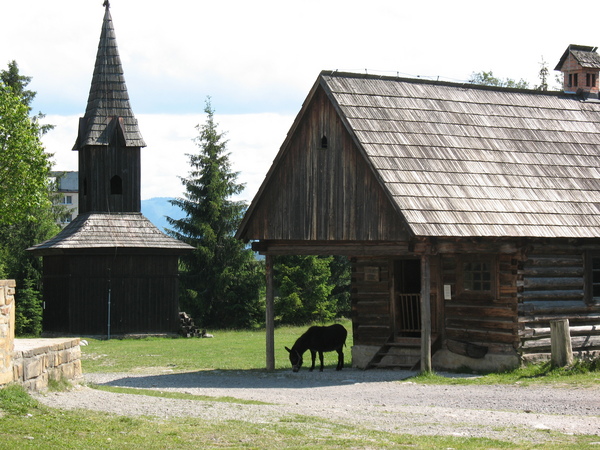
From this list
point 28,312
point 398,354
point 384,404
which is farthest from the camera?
point 28,312

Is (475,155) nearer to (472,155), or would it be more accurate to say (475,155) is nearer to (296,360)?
(472,155)

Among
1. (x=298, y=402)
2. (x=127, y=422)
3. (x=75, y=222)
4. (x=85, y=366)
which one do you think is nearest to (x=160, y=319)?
(x=75, y=222)

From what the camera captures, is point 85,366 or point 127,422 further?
point 85,366

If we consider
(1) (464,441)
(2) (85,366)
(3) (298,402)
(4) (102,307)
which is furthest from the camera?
(4) (102,307)

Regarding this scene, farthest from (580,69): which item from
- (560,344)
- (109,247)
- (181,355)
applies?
(109,247)

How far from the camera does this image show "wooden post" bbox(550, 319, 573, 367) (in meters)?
19.9

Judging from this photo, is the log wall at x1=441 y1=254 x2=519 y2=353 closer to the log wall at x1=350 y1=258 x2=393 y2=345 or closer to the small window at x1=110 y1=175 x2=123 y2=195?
the log wall at x1=350 y1=258 x2=393 y2=345

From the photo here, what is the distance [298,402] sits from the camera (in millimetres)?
16266

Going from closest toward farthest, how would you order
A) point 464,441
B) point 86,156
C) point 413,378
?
point 464,441
point 413,378
point 86,156

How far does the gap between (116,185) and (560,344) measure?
28692 millimetres

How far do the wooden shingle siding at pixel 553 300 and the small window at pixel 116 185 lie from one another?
26534mm

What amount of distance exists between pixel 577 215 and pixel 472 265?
8.51 feet

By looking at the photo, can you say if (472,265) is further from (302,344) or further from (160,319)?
(160,319)

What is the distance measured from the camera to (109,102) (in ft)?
147
